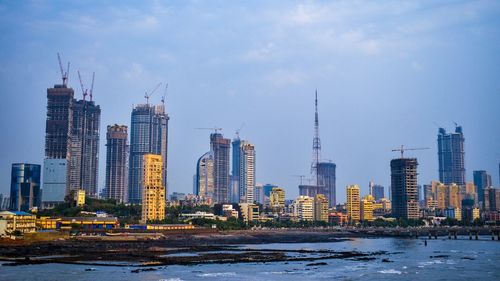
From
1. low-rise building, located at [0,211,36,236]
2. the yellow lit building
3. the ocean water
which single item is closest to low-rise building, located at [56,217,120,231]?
the yellow lit building

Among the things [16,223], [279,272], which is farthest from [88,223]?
[279,272]

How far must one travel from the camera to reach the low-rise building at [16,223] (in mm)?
135550

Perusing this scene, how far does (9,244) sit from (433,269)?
83.7 metres

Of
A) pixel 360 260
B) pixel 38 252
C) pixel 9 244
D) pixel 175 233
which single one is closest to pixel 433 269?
pixel 360 260

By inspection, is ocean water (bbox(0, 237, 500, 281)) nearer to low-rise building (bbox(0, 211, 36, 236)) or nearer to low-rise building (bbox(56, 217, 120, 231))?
low-rise building (bbox(0, 211, 36, 236))

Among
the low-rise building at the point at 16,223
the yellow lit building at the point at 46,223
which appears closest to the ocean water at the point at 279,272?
the low-rise building at the point at 16,223

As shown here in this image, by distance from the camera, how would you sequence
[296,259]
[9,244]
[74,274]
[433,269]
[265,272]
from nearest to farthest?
[74,274] < [265,272] < [433,269] < [296,259] < [9,244]

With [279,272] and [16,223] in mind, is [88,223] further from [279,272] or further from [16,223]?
[279,272]

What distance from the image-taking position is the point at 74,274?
76750mm

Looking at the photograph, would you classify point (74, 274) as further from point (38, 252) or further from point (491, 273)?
point (491, 273)

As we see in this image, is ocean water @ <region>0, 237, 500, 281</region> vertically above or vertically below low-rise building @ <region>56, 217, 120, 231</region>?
below

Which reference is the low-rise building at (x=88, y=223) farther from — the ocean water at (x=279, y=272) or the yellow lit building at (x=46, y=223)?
the ocean water at (x=279, y=272)

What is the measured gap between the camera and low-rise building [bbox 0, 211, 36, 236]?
136m

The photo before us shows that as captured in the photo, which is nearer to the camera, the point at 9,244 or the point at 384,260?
the point at 384,260
